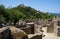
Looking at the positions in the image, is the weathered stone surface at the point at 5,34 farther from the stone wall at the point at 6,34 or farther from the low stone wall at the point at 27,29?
the low stone wall at the point at 27,29

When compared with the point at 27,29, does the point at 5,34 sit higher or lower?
higher

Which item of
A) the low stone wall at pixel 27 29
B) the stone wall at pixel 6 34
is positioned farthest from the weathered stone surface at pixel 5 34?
the low stone wall at pixel 27 29

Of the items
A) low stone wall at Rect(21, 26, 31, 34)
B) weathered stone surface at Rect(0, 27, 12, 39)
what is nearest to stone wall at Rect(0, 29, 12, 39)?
weathered stone surface at Rect(0, 27, 12, 39)

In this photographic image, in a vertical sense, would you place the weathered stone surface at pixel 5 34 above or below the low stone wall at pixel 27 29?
above

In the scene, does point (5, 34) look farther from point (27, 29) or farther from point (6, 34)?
point (27, 29)

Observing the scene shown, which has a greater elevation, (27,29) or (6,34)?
(6,34)

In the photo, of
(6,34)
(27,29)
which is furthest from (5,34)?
(27,29)

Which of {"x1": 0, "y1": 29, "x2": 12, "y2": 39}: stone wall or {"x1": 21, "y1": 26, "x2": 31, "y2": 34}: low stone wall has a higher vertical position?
{"x1": 0, "y1": 29, "x2": 12, "y2": 39}: stone wall

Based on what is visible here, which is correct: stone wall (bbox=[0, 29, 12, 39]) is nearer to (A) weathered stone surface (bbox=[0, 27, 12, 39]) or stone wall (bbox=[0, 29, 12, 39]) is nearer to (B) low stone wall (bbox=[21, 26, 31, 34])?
(A) weathered stone surface (bbox=[0, 27, 12, 39])

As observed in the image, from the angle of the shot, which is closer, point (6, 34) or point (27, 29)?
point (6, 34)

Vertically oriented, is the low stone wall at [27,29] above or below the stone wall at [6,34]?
below

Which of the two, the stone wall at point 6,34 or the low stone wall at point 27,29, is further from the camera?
the low stone wall at point 27,29

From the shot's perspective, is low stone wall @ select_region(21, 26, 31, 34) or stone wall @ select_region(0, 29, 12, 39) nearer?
stone wall @ select_region(0, 29, 12, 39)

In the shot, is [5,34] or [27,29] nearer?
[5,34]
